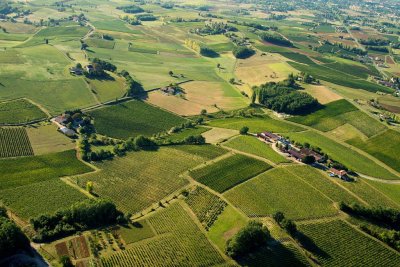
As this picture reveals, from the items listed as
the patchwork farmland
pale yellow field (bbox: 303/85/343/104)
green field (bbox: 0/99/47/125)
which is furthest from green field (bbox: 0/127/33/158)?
pale yellow field (bbox: 303/85/343/104)

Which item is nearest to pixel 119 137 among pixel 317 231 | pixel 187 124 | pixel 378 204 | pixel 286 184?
pixel 187 124

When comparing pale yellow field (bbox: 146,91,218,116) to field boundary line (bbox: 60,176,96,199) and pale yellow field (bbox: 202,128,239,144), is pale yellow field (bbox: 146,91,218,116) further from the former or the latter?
field boundary line (bbox: 60,176,96,199)

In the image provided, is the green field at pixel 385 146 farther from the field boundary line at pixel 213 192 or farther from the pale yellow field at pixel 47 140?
the pale yellow field at pixel 47 140

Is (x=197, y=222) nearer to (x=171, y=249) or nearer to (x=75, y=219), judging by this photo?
(x=171, y=249)

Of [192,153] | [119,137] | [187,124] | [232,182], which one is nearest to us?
[232,182]

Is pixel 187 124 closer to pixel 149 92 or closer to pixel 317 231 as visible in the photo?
pixel 149 92
